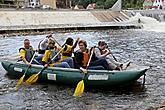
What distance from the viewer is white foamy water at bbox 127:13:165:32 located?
4271 centimetres

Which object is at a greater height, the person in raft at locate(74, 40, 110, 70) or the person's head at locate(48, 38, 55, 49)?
the person's head at locate(48, 38, 55, 49)

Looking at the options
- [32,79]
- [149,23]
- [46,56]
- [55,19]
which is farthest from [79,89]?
[149,23]

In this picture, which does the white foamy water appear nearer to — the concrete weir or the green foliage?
the concrete weir

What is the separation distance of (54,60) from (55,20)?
31258mm

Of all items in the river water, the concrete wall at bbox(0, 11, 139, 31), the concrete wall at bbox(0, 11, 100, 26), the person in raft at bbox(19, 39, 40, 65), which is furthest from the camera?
the concrete wall at bbox(0, 11, 100, 26)

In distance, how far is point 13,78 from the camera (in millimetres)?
13469

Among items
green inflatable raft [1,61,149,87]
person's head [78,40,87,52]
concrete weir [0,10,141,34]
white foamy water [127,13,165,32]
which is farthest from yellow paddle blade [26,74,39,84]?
white foamy water [127,13,165,32]

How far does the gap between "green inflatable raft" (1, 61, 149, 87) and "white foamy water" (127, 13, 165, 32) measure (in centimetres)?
3127

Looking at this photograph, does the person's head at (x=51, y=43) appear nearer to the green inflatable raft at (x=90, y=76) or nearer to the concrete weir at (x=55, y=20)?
the green inflatable raft at (x=90, y=76)

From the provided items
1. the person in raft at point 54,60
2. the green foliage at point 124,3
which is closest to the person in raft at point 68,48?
the person in raft at point 54,60

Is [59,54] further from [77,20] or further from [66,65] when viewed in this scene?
[77,20]

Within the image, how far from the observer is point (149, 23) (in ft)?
154

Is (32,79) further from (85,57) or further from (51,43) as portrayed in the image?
(85,57)

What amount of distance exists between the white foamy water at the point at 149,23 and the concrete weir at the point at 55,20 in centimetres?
150
